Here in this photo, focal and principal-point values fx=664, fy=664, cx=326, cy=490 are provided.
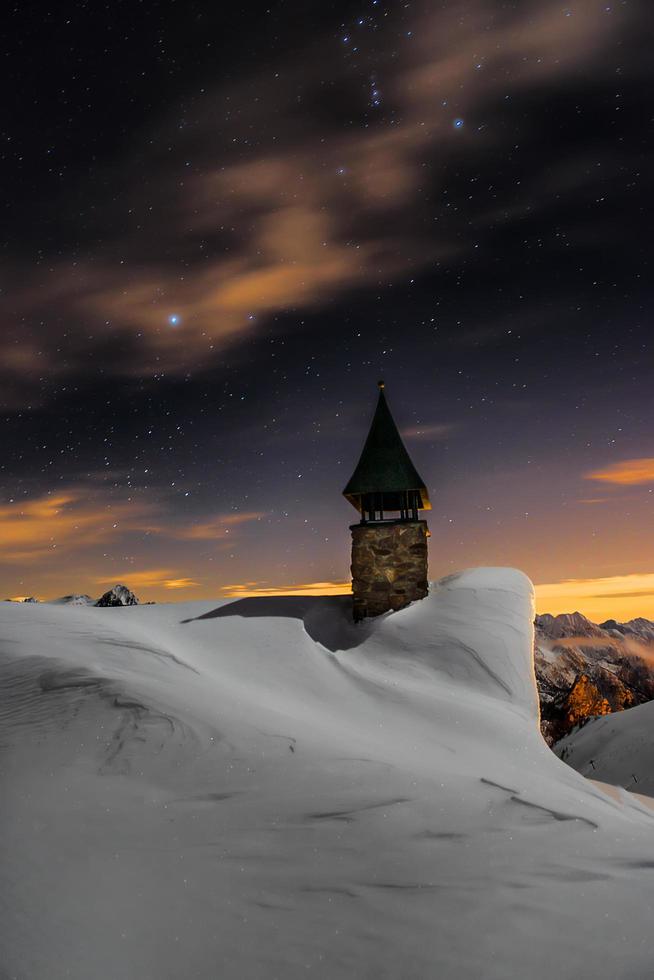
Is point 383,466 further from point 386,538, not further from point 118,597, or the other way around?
point 118,597

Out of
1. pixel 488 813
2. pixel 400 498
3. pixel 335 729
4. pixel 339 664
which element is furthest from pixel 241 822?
pixel 400 498

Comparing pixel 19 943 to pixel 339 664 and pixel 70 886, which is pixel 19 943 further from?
pixel 339 664

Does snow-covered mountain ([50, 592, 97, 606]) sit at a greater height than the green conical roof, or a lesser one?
lesser

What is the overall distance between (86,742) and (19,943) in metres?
2.47

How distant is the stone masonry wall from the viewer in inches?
565

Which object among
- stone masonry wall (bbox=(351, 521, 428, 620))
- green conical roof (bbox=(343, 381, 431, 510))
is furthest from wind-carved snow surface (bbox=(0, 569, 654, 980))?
green conical roof (bbox=(343, 381, 431, 510))

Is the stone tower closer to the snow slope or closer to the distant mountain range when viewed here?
the snow slope

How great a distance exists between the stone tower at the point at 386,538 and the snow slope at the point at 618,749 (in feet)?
36.4

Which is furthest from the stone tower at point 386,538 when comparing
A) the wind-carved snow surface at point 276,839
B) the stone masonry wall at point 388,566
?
the wind-carved snow surface at point 276,839

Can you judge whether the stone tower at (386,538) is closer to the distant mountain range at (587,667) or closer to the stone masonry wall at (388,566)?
the stone masonry wall at (388,566)

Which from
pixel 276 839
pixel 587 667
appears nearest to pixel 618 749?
pixel 276 839

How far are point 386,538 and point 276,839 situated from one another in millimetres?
10270

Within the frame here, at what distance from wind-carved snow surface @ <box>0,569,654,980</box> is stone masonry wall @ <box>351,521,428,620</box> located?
5.18 meters

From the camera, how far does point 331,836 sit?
4559mm
